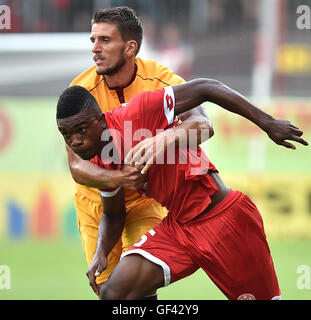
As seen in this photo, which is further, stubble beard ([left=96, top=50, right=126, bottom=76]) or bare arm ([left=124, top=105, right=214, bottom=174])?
stubble beard ([left=96, top=50, right=126, bottom=76])

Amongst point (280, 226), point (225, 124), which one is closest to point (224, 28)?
point (225, 124)

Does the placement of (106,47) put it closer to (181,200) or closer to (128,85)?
(128,85)

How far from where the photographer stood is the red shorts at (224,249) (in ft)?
14.7

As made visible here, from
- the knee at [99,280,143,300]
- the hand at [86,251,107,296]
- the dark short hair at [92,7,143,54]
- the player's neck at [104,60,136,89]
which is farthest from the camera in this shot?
the player's neck at [104,60,136,89]

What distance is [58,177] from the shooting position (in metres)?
9.77

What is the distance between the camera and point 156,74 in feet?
16.9

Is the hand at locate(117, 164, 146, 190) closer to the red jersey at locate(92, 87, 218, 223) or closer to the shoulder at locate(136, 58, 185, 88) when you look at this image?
the red jersey at locate(92, 87, 218, 223)

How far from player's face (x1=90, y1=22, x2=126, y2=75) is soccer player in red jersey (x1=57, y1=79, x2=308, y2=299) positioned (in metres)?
0.57

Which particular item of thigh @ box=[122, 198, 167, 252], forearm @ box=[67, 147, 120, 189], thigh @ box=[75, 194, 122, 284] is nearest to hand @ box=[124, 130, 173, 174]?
forearm @ box=[67, 147, 120, 189]

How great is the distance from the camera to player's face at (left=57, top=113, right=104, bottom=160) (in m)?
4.14
